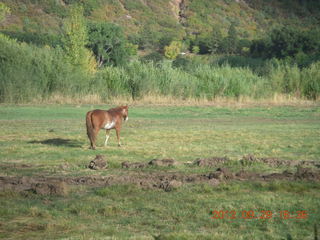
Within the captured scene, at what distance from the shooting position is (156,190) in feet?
30.8

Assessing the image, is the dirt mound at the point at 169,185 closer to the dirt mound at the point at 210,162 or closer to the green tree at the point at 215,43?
the dirt mound at the point at 210,162

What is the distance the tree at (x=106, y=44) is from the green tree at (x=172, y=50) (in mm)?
13024

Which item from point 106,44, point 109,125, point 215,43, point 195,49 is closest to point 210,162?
point 109,125

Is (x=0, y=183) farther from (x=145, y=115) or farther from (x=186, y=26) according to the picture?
(x=186, y=26)

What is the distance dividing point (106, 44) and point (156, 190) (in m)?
63.8

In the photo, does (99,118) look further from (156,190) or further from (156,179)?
(156,190)

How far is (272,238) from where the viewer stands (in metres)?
6.73

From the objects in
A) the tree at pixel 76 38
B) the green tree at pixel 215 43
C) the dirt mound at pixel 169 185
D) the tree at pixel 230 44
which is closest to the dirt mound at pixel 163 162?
the dirt mound at pixel 169 185

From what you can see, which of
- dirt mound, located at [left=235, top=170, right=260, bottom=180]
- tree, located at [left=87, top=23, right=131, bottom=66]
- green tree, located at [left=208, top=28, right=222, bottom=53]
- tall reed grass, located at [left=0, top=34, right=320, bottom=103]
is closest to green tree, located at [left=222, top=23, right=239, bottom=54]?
green tree, located at [left=208, top=28, right=222, bottom=53]

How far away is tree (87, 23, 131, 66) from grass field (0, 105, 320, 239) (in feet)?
164

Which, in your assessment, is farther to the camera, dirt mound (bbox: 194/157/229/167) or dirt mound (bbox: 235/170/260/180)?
dirt mound (bbox: 194/157/229/167)

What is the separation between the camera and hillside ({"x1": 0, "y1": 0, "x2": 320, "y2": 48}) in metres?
93.1
